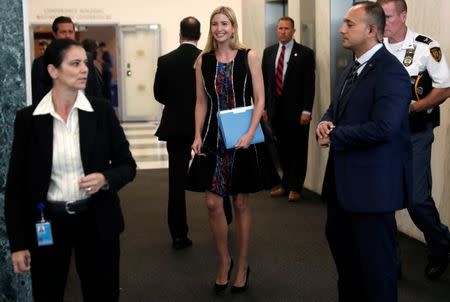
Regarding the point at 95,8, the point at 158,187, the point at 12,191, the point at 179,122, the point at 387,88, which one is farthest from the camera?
the point at 95,8

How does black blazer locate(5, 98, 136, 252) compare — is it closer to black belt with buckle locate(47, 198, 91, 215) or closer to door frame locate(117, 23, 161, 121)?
black belt with buckle locate(47, 198, 91, 215)

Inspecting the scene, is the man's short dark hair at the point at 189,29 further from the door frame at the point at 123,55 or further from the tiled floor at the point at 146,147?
the door frame at the point at 123,55

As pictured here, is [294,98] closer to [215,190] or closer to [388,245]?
[215,190]

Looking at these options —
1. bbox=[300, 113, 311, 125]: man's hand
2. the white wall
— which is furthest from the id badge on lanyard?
the white wall

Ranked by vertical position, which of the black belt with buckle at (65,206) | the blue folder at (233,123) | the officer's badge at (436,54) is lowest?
the black belt with buckle at (65,206)

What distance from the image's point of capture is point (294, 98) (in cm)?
717

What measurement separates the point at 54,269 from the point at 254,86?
1814mm

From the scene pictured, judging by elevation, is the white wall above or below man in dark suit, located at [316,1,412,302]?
above

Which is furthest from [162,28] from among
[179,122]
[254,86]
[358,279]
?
[358,279]

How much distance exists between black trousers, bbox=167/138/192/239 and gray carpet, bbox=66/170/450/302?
19cm

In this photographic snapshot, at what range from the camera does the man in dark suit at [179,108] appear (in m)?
5.20

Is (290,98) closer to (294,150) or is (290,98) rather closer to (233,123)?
(294,150)

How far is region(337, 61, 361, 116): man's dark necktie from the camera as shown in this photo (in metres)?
3.13

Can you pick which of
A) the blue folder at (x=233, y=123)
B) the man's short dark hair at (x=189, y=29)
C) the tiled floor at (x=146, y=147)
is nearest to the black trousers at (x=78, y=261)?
the blue folder at (x=233, y=123)
